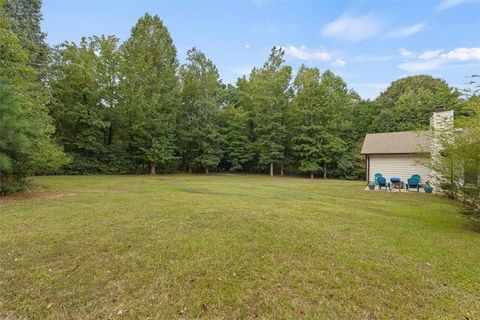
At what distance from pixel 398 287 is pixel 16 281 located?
474 centimetres

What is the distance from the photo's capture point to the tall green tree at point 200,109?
26.8 m

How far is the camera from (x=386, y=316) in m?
2.59

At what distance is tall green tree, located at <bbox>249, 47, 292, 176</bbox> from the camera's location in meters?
26.8

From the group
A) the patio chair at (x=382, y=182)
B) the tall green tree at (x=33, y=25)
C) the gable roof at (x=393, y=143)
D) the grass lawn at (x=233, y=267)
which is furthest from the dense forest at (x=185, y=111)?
the grass lawn at (x=233, y=267)

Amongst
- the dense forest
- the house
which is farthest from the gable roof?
the dense forest

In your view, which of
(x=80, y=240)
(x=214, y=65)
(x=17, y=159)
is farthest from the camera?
(x=214, y=65)

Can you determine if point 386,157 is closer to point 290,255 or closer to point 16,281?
point 290,255

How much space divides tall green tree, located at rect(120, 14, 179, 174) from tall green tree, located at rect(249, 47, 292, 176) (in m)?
8.97

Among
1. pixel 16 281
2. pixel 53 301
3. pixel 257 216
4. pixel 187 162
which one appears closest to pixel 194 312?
pixel 53 301

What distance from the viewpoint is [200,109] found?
26875 millimetres

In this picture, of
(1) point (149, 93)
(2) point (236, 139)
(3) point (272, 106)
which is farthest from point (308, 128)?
(1) point (149, 93)

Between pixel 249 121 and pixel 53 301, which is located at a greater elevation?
pixel 249 121

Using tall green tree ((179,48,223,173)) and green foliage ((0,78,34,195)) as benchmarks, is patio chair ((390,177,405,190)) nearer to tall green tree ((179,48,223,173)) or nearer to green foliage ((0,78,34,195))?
green foliage ((0,78,34,195))

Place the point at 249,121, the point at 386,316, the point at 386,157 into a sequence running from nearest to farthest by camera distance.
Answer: the point at 386,316, the point at 386,157, the point at 249,121
